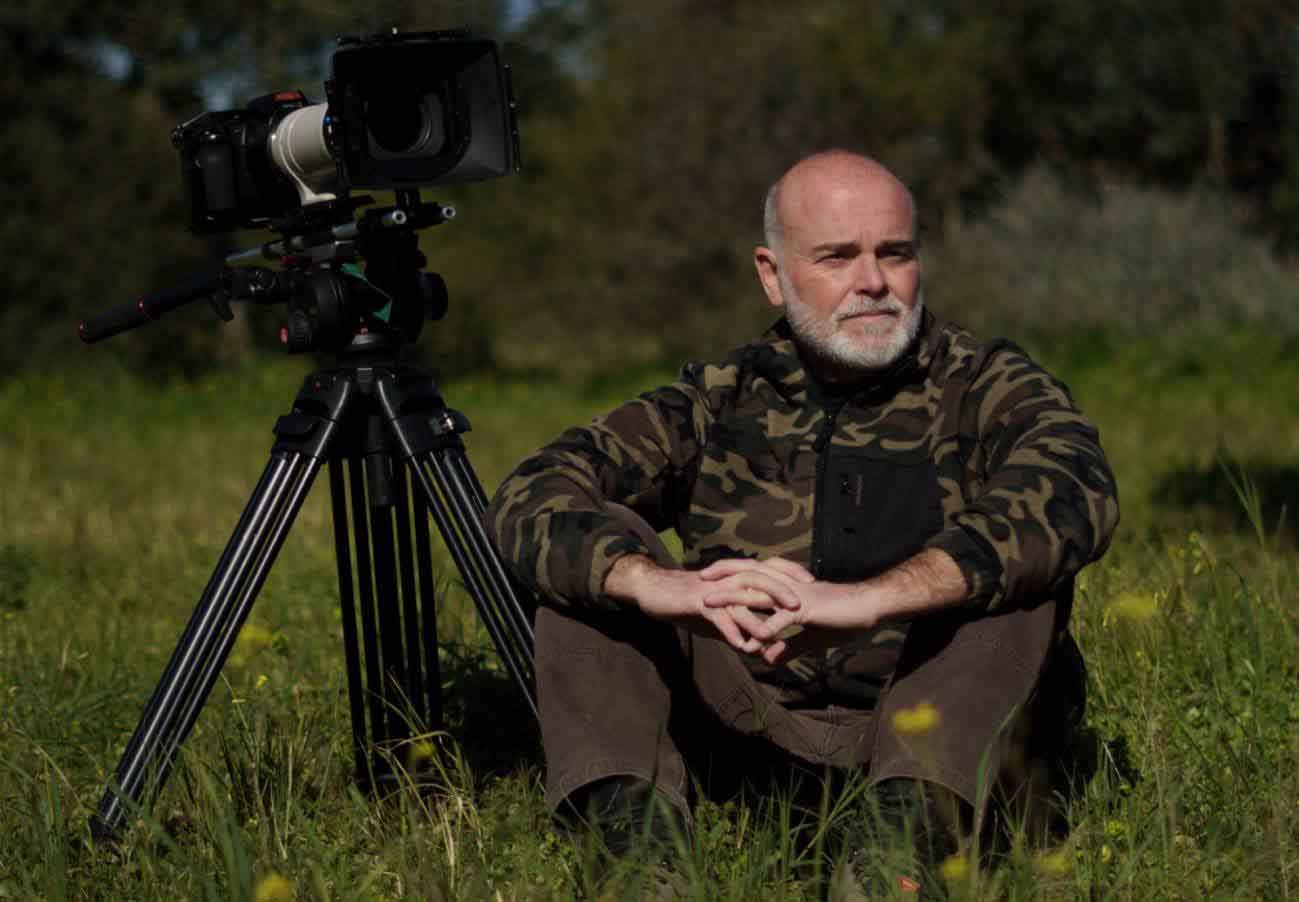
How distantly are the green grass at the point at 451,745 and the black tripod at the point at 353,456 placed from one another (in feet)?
0.60

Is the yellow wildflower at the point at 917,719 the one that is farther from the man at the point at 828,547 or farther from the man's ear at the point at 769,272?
the man's ear at the point at 769,272

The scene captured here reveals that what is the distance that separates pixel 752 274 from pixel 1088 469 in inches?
545

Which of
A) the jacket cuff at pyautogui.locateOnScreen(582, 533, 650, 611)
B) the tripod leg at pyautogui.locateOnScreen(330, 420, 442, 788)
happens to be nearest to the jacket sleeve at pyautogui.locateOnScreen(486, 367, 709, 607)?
the jacket cuff at pyautogui.locateOnScreen(582, 533, 650, 611)

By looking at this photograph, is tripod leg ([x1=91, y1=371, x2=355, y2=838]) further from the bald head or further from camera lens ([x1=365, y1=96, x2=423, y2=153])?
the bald head

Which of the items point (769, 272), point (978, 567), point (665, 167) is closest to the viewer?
point (978, 567)

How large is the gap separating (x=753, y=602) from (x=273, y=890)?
2.84ft

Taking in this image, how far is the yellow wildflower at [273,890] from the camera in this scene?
250 centimetres

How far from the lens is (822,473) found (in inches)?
132

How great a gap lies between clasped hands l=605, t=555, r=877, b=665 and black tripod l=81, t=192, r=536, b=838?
0.49 m

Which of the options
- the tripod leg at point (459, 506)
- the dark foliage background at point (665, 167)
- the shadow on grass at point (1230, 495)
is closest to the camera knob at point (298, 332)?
the tripod leg at point (459, 506)

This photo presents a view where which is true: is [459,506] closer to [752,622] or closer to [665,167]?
[752,622]

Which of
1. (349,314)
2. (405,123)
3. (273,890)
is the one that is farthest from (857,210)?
(273,890)

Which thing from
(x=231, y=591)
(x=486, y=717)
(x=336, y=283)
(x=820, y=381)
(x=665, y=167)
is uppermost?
(x=336, y=283)

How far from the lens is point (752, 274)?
1669 centimetres
